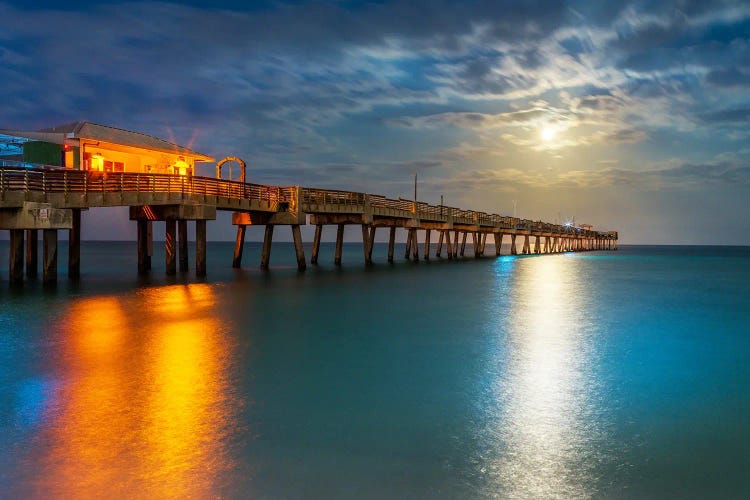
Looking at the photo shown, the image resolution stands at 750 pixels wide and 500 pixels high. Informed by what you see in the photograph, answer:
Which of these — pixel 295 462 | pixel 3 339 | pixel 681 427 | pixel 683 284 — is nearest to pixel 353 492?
pixel 295 462

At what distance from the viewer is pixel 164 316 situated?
721 inches

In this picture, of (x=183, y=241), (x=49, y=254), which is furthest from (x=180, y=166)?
(x=49, y=254)

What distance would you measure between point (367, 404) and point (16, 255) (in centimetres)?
2303

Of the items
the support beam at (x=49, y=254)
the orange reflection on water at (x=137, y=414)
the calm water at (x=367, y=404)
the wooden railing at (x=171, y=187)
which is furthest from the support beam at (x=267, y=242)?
the orange reflection on water at (x=137, y=414)

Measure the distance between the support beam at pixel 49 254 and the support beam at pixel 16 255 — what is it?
97 cm

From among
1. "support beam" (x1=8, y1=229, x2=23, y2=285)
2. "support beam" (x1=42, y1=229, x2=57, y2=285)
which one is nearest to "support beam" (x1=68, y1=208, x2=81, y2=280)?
"support beam" (x1=8, y1=229, x2=23, y2=285)

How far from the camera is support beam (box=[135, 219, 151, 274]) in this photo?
Result: 34.7 metres

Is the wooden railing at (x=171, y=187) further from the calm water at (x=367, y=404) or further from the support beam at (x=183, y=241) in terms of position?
the calm water at (x=367, y=404)

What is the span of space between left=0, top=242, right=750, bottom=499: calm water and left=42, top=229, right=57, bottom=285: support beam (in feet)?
19.3

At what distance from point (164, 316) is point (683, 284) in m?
33.0

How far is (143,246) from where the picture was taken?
35875 millimetres

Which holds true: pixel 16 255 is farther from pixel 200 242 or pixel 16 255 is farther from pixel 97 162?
pixel 200 242

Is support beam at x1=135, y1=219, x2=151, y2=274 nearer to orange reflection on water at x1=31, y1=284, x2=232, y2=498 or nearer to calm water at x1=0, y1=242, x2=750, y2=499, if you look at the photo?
calm water at x1=0, y1=242, x2=750, y2=499

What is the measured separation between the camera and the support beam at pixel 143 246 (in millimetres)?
34688
